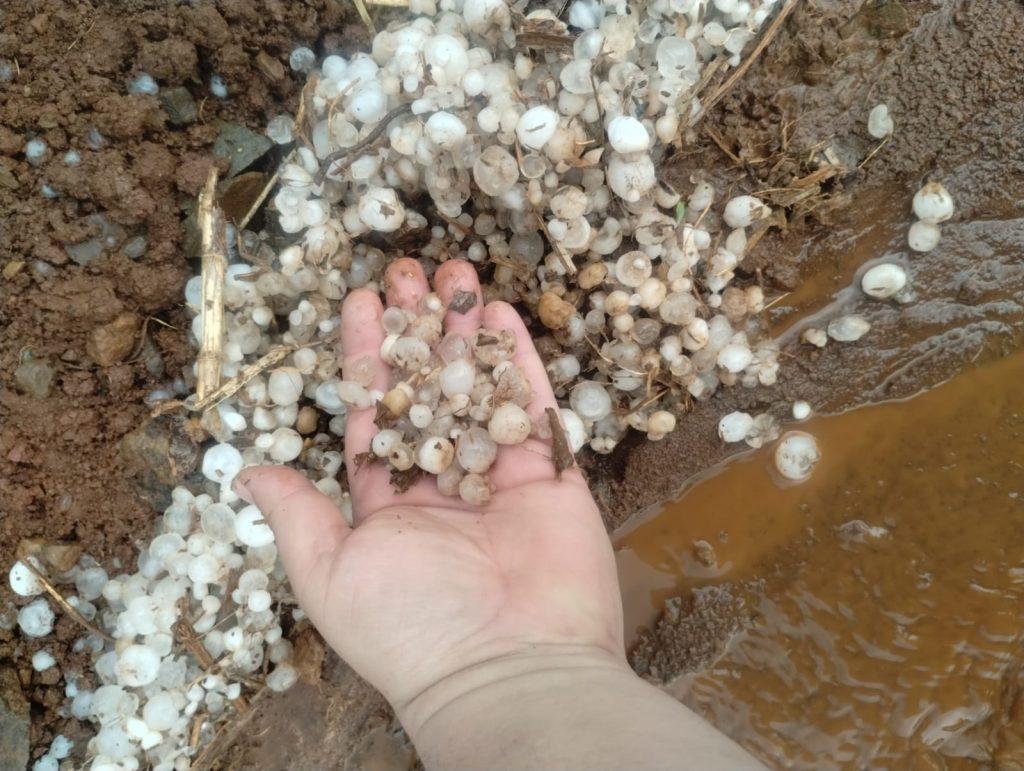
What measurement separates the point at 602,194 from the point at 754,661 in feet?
4.55

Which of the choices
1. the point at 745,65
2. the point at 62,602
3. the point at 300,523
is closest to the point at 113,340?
the point at 62,602

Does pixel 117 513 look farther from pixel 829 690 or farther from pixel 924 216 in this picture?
pixel 924 216

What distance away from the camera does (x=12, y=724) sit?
2.15 metres

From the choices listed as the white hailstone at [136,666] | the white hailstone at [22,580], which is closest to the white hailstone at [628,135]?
the white hailstone at [136,666]

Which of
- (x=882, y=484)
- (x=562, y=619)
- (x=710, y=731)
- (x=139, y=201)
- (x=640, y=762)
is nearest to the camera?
(x=640, y=762)

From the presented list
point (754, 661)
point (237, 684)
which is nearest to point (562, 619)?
point (754, 661)

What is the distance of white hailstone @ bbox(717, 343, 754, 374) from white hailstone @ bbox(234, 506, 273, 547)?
4.45 ft

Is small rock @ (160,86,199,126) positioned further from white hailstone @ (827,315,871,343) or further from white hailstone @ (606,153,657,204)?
white hailstone @ (827,315,871,343)

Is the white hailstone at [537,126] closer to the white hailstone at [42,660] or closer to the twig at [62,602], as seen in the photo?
the twig at [62,602]

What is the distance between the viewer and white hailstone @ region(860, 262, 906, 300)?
2238 mm

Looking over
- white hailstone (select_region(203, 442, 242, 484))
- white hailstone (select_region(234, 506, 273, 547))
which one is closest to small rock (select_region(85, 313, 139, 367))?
white hailstone (select_region(203, 442, 242, 484))

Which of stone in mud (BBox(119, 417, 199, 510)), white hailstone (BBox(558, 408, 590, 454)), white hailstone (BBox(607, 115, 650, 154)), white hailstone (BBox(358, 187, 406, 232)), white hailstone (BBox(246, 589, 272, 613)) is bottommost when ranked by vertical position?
white hailstone (BBox(246, 589, 272, 613))

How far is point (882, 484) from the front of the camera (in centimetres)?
224

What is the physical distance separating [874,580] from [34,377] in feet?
7.89
